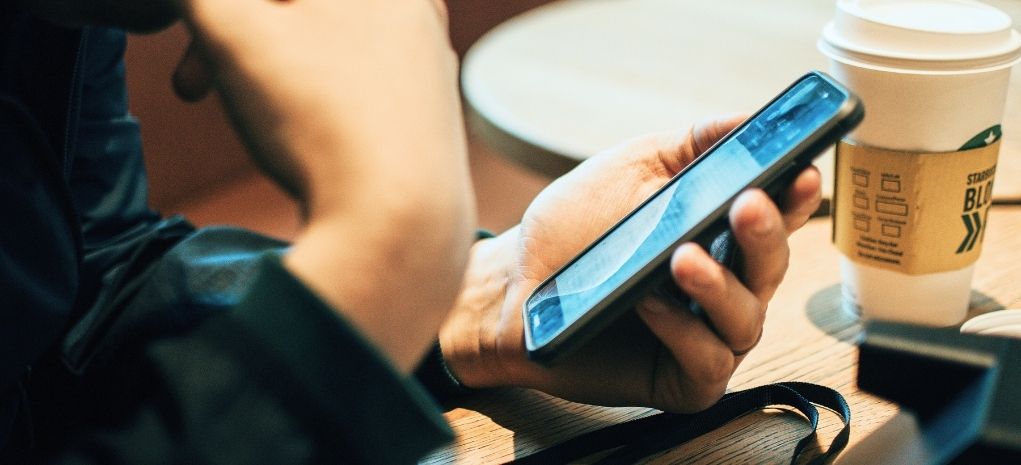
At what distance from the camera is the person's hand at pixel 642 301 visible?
18.8 inches

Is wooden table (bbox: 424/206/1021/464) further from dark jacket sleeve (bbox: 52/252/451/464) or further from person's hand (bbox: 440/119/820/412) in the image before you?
dark jacket sleeve (bbox: 52/252/451/464)

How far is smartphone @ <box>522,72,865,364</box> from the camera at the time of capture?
0.47 m

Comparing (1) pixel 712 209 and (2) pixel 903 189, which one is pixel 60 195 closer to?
(1) pixel 712 209

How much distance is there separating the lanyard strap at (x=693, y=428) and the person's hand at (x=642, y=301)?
11 mm

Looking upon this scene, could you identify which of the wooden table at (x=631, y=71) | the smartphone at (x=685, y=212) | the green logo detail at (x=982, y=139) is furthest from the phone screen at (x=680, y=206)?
the wooden table at (x=631, y=71)

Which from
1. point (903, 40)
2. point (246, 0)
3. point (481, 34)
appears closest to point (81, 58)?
point (246, 0)

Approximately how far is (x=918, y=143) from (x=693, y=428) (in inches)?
8.6

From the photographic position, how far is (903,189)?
570 mm

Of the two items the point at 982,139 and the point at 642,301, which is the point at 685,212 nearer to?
the point at 642,301

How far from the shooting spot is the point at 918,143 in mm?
555

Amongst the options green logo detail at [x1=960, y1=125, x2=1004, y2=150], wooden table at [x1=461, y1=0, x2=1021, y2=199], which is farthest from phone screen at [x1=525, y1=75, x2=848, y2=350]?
wooden table at [x1=461, y1=0, x2=1021, y2=199]

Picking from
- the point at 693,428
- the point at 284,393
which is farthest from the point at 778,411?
the point at 284,393

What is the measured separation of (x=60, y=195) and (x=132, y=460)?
0.60 ft

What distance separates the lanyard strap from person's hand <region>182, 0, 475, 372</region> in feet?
0.67
